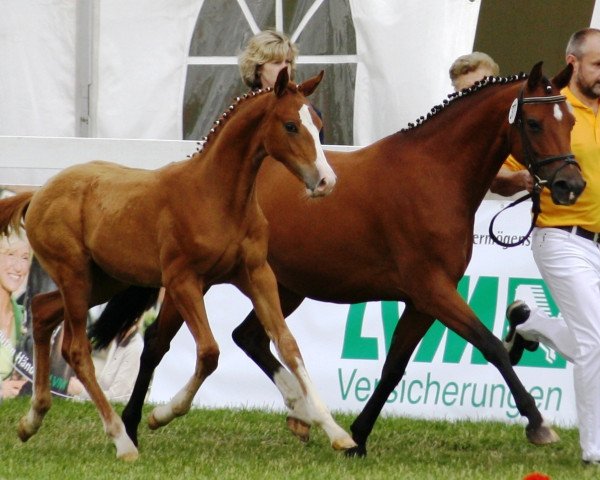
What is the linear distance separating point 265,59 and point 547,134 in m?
1.82

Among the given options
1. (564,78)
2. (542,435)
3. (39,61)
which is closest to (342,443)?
(542,435)

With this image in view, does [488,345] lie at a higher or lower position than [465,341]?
higher

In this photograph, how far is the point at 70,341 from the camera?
691 centimetres

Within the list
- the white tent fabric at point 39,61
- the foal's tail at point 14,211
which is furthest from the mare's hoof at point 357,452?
the white tent fabric at point 39,61

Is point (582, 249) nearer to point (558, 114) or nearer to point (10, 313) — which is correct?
point (558, 114)

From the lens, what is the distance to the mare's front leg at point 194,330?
20.3ft

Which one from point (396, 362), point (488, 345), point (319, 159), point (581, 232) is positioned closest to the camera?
point (319, 159)

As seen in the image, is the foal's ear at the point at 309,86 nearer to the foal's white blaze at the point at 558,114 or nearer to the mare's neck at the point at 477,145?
the mare's neck at the point at 477,145

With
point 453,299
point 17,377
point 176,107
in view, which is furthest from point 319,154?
point 176,107

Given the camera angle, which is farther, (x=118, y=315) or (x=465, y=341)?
(x=465, y=341)

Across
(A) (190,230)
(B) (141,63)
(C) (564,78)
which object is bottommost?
(A) (190,230)

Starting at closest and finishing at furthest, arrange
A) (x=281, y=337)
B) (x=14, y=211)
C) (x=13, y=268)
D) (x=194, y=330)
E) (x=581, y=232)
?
1. (x=281, y=337)
2. (x=194, y=330)
3. (x=581, y=232)
4. (x=14, y=211)
5. (x=13, y=268)

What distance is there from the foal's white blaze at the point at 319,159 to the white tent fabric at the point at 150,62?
336cm

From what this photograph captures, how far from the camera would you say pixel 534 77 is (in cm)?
633
